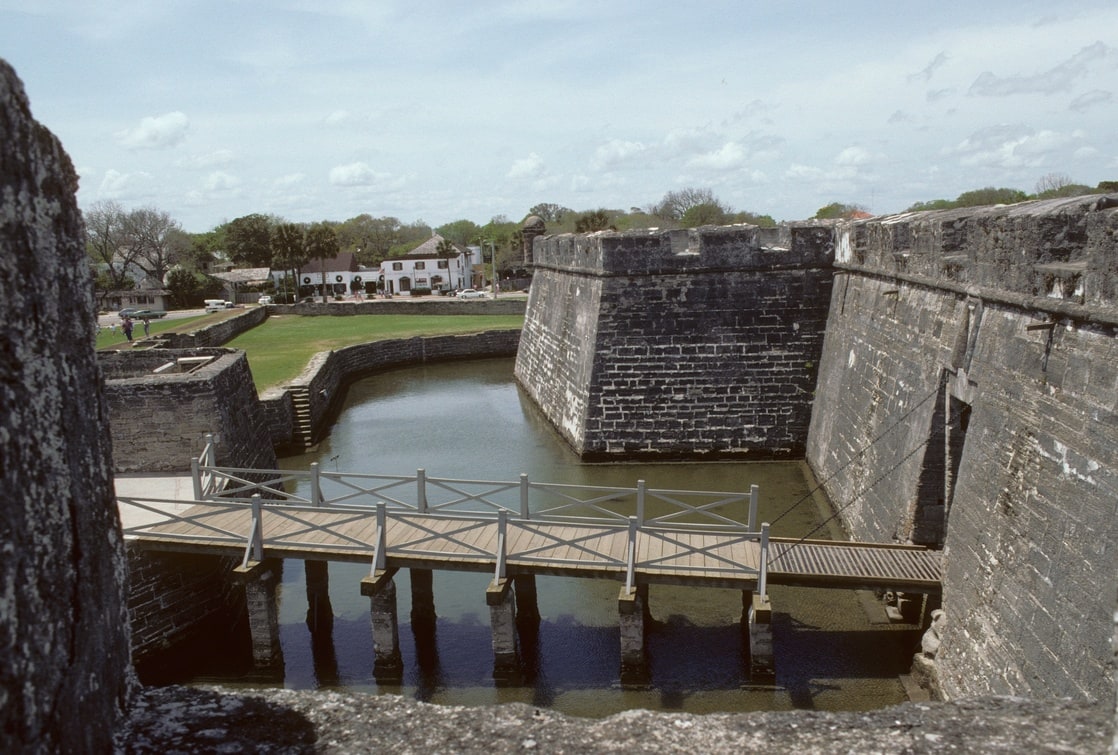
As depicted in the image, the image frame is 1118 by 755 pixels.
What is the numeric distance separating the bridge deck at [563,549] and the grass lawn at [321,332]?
11.7m

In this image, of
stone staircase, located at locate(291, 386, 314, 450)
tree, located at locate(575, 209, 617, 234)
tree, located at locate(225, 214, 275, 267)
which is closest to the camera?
stone staircase, located at locate(291, 386, 314, 450)

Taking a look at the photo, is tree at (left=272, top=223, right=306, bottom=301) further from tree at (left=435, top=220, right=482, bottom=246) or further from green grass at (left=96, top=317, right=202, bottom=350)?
tree at (left=435, top=220, right=482, bottom=246)

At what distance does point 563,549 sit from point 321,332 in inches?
1081

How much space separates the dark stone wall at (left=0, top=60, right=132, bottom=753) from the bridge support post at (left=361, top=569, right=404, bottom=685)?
22.4ft

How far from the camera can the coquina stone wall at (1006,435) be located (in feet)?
19.6

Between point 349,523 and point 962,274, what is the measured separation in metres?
7.72

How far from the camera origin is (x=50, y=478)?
2090 millimetres

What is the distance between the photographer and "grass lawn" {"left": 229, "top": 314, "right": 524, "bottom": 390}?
25.0 metres

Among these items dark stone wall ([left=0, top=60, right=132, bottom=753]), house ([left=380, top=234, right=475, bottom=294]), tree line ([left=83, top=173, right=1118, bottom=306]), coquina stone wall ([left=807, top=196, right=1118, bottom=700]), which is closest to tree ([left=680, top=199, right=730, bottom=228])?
tree line ([left=83, top=173, right=1118, bottom=306])

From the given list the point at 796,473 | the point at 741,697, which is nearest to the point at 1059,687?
the point at 741,697

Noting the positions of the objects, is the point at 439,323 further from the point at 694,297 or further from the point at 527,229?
the point at 694,297

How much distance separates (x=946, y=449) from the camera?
919cm

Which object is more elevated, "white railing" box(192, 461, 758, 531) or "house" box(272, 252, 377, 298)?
"house" box(272, 252, 377, 298)

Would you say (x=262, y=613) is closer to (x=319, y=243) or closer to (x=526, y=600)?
(x=526, y=600)
